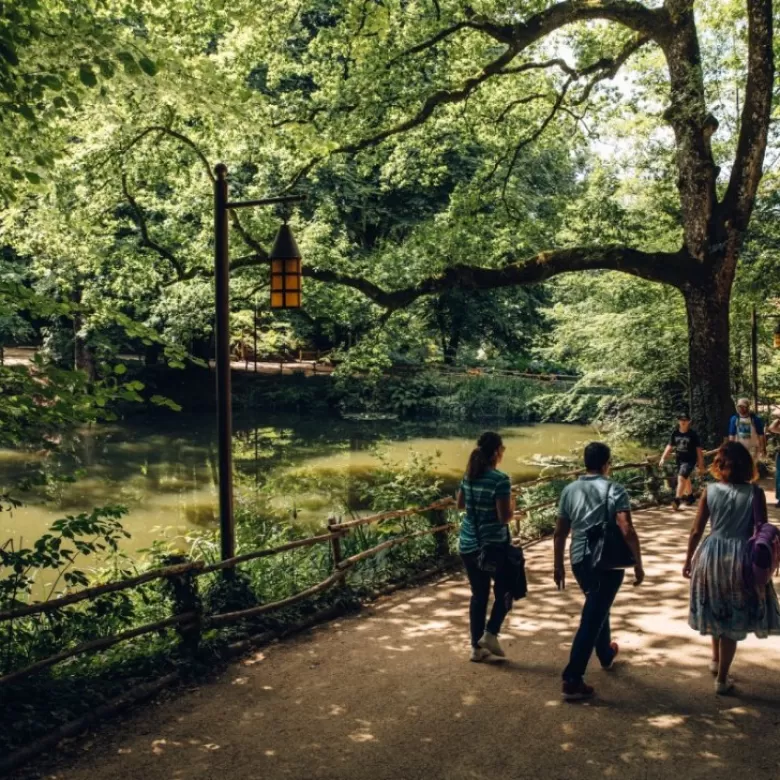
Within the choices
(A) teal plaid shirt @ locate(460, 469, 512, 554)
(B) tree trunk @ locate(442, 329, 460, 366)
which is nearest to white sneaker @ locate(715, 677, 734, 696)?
(A) teal plaid shirt @ locate(460, 469, 512, 554)

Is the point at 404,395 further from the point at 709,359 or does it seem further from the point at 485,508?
the point at 485,508

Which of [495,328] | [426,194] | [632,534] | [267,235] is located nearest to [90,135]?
[267,235]

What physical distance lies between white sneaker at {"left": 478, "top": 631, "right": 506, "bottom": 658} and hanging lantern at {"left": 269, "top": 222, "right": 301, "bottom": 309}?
12.7 feet

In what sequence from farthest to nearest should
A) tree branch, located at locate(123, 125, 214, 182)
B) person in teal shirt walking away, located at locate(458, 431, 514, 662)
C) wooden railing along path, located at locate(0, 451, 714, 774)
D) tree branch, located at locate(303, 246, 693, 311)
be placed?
tree branch, located at locate(303, 246, 693, 311) → tree branch, located at locate(123, 125, 214, 182) → person in teal shirt walking away, located at locate(458, 431, 514, 662) → wooden railing along path, located at locate(0, 451, 714, 774)

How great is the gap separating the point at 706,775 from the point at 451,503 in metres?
6.02

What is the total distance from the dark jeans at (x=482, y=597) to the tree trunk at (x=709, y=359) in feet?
33.2

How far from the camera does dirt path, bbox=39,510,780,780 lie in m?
4.73

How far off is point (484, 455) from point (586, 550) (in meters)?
1.00

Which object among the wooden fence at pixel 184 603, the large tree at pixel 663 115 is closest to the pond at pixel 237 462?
the large tree at pixel 663 115

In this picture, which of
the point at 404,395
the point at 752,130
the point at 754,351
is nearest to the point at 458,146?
the point at 752,130

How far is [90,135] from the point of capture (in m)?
13.7

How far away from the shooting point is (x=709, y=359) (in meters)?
15.1

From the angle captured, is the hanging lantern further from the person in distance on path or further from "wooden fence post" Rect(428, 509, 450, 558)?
the person in distance on path

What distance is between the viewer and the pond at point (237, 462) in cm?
1855
